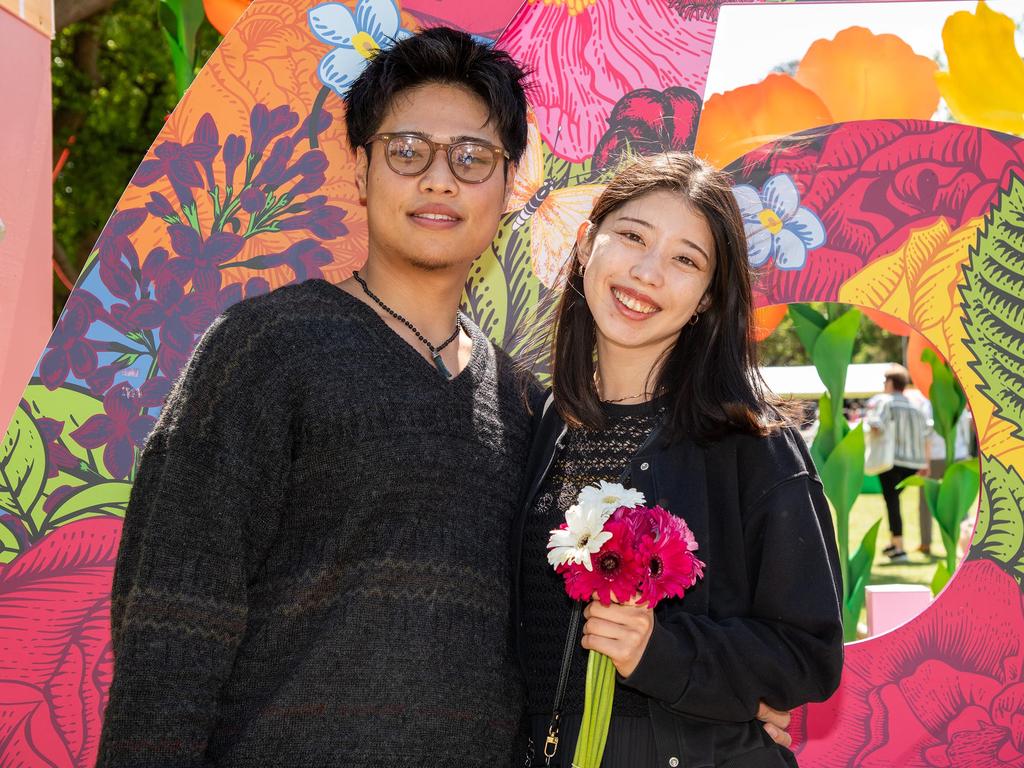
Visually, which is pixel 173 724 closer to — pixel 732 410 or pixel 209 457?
pixel 209 457

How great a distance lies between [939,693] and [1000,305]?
1153 millimetres

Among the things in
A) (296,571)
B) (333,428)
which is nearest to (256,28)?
(333,428)

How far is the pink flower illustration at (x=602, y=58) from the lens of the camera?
3.10 metres

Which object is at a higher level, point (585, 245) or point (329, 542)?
point (585, 245)

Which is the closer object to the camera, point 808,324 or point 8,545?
point 8,545

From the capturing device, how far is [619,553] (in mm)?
1849

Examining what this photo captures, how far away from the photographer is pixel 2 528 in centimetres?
289

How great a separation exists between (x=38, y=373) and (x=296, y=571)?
1.23 meters

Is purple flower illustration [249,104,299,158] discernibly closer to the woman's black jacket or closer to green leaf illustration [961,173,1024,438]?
the woman's black jacket

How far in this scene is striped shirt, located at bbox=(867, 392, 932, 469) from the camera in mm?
11328

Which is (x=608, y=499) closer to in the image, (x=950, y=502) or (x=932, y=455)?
(x=950, y=502)

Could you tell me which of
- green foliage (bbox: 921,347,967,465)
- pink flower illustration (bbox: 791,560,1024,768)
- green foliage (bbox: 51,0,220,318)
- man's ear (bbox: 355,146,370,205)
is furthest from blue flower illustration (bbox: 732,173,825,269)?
green foliage (bbox: 51,0,220,318)

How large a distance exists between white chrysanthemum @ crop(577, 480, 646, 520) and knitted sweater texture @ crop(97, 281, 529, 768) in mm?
396

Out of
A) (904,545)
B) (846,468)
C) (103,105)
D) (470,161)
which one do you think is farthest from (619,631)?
(904,545)
